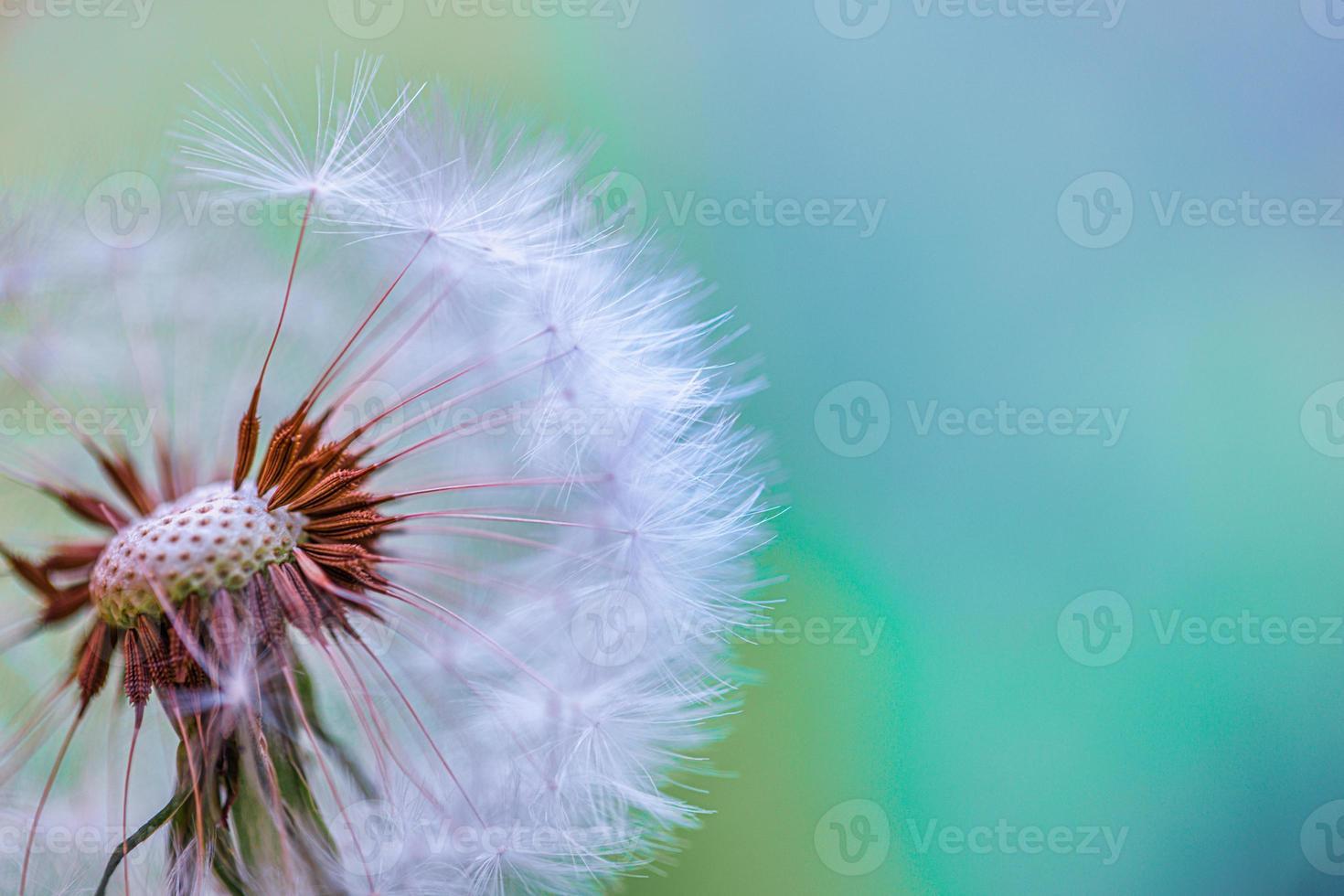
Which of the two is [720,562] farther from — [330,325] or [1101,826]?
[1101,826]

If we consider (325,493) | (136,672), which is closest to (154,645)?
(136,672)

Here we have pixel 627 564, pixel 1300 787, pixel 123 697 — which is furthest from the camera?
pixel 1300 787

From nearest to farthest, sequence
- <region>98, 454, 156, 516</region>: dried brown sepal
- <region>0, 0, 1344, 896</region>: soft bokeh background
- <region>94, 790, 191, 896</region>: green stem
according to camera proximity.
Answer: <region>94, 790, 191, 896</region>: green stem, <region>98, 454, 156, 516</region>: dried brown sepal, <region>0, 0, 1344, 896</region>: soft bokeh background

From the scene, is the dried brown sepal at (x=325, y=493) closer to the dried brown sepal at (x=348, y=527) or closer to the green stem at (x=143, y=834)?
the dried brown sepal at (x=348, y=527)

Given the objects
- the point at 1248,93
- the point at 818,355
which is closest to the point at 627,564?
the point at 818,355

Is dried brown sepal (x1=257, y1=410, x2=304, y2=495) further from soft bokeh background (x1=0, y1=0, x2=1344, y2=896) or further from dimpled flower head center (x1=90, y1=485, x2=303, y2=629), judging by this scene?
soft bokeh background (x1=0, y1=0, x2=1344, y2=896)

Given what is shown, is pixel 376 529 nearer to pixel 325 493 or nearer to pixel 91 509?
pixel 325 493

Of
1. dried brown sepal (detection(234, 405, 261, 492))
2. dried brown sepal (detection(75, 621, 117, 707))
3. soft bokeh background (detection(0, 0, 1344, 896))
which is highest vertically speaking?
soft bokeh background (detection(0, 0, 1344, 896))

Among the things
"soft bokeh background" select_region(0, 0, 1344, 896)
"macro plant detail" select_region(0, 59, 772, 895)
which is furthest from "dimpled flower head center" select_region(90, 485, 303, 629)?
"soft bokeh background" select_region(0, 0, 1344, 896)
